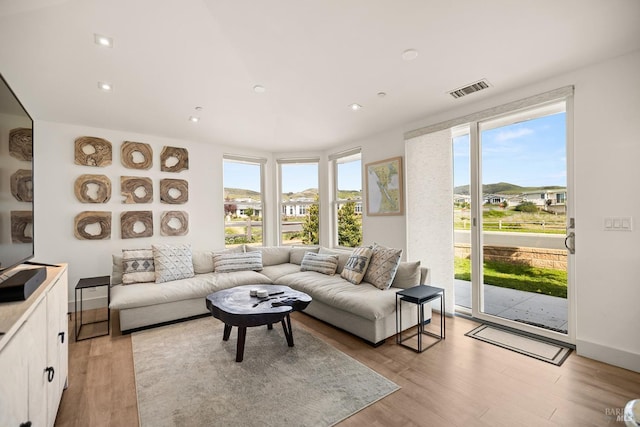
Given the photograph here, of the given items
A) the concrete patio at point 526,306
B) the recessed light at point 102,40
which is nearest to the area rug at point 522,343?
the concrete patio at point 526,306

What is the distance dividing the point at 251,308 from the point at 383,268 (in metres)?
1.55

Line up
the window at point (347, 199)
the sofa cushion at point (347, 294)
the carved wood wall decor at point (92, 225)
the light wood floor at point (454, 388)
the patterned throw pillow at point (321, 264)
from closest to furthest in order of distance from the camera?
the light wood floor at point (454, 388) < the sofa cushion at point (347, 294) < the carved wood wall decor at point (92, 225) < the patterned throw pillow at point (321, 264) < the window at point (347, 199)

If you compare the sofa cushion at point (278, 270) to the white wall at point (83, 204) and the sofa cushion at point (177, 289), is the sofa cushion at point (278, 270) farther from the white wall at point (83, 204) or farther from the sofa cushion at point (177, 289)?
the white wall at point (83, 204)

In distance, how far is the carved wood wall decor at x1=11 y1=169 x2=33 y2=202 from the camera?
1.55 metres

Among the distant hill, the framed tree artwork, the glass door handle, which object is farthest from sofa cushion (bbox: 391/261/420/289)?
the glass door handle

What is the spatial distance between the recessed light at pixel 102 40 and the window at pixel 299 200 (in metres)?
3.60

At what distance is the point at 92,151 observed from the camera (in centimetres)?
390

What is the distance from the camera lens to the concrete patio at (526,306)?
2889 millimetres

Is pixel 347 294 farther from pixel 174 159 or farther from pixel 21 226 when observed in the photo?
pixel 174 159

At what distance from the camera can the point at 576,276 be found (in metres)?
2.59

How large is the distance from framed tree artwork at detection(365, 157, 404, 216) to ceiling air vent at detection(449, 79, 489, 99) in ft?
3.97

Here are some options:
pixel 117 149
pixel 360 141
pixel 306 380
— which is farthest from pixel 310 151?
pixel 306 380

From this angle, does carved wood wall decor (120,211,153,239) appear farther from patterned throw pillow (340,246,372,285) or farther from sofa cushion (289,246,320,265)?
patterned throw pillow (340,246,372,285)

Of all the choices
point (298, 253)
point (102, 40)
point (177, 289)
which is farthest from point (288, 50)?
point (298, 253)
